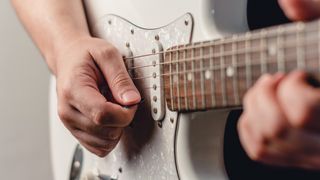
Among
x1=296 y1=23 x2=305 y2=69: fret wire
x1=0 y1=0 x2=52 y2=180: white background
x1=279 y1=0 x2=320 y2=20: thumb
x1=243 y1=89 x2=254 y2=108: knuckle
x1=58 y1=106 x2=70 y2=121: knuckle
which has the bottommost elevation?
x1=0 y1=0 x2=52 y2=180: white background

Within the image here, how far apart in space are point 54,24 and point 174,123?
0.31m

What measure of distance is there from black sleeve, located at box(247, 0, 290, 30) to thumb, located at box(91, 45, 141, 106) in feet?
0.61

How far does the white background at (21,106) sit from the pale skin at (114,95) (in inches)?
16.5

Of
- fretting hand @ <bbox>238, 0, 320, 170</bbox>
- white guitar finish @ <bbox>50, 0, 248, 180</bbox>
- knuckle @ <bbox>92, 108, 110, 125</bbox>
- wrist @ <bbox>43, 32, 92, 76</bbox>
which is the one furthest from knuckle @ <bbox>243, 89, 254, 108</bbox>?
wrist @ <bbox>43, 32, 92, 76</bbox>

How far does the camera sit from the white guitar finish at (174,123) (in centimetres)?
72

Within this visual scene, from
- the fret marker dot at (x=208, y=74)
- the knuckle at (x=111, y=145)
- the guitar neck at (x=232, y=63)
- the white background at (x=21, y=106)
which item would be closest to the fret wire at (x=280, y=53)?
the guitar neck at (x=232, y=63)

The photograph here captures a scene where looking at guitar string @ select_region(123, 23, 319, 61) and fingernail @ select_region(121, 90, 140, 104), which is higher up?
guitar string @ select_region(123, 23, 319, 61)

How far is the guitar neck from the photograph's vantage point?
532 millimetres

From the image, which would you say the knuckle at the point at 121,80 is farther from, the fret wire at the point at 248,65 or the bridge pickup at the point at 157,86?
the fret wire at the point at 248,65

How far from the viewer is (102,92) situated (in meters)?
0.83

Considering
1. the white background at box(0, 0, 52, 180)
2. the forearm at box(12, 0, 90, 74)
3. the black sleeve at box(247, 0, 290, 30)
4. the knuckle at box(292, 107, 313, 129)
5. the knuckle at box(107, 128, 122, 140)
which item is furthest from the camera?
the white background at box(0, 0, 52, 180)

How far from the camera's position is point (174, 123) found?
752 mm

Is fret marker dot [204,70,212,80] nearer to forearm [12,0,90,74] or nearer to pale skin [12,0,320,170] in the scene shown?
pale skin [12,0,320,170]

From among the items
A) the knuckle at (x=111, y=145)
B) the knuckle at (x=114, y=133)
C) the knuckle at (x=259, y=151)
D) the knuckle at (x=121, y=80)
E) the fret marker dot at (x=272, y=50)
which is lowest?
the knuckle at (x=111, y=145)
